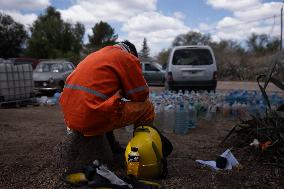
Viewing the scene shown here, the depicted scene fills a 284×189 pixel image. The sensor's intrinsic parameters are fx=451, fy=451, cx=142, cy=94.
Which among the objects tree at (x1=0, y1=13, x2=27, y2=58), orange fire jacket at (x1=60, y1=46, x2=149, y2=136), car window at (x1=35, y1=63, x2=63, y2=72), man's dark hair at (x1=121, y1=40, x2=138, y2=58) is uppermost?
tree at (x1=0, y1=13, x2=27, y2=58)

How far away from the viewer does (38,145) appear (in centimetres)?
670

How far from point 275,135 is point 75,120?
2.45 m

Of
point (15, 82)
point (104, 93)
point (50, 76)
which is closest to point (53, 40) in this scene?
point (50, 76)

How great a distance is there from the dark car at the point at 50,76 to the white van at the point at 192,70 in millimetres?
5920

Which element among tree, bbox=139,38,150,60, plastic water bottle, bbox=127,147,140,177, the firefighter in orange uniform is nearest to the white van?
tree, bbox=139,38,150,60

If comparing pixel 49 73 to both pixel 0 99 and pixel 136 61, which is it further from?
pixel 136 61

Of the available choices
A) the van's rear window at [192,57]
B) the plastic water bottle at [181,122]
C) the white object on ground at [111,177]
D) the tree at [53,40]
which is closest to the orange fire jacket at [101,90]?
the white object on ground at [111,177]

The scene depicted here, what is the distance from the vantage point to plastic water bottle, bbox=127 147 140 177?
4699 millimetres

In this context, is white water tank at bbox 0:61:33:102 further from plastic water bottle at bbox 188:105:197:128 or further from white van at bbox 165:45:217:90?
plastic water bottle at bbox 188:105:197:128

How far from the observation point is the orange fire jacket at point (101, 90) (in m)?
4.75

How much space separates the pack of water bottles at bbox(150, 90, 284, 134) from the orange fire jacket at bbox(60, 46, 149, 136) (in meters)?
3.43

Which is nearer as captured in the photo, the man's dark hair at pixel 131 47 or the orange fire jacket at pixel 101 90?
the orange fire jacket at pixel 101 90

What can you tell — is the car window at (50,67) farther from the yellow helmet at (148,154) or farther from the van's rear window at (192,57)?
the yellow helmet at (148,154)

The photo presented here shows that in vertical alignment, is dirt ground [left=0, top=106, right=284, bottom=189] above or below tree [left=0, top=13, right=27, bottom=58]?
below
